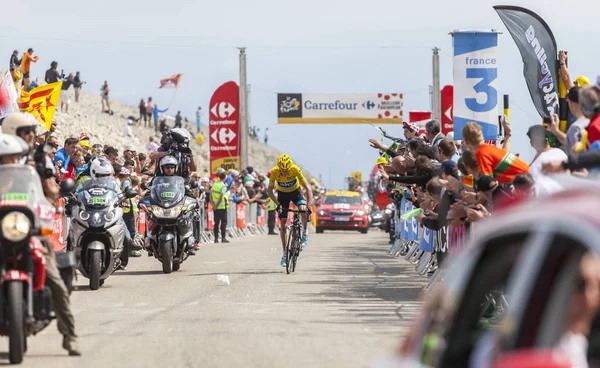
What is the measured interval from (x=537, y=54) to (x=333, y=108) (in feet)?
178

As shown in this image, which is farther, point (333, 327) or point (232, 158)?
point (232, 158)

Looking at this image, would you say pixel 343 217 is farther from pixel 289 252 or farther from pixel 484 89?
pixel 289 252

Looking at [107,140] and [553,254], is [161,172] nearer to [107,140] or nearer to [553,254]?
[553,254]

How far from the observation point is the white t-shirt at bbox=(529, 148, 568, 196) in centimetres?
977

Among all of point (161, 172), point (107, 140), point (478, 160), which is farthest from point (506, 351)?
point (107, 140)

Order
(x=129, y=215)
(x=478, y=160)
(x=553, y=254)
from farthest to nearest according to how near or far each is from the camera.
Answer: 1. (x=129, y=215)
2. (x=478, y=160)
3. (x=553, y=254)

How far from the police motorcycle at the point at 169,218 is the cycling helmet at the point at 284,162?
1506mm

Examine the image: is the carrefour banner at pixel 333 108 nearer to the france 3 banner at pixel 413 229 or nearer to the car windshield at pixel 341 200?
the car windshield at pixel 341 200

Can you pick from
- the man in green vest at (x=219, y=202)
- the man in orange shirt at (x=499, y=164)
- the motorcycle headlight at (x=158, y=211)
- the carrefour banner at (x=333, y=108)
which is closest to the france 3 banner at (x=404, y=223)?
the motorcycle headlight at (x=158, y=211)

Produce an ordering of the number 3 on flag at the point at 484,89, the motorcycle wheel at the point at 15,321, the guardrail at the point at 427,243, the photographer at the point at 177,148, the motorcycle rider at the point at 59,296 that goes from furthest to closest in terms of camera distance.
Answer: the number 3 on flag at the point at 484,89 < the photographer at the point at 177,148 < the guardrail at the point at 427,243 < the motorcycle rider at the point at 59,296 < the motorcycle wheel at the point at 15,321

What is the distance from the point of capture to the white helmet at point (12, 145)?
9336 mm

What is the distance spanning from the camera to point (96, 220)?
1559cm

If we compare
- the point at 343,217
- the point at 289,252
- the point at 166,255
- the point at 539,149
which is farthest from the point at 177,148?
the point at 343,217

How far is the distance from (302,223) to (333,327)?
365 inches
